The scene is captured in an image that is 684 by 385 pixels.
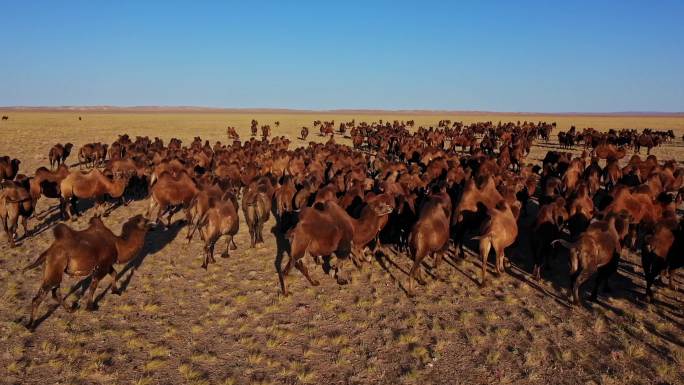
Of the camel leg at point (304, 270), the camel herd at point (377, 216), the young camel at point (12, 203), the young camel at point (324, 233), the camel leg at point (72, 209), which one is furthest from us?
the camel leg at point (72, 209)

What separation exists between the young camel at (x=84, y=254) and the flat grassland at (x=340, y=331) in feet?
2.11

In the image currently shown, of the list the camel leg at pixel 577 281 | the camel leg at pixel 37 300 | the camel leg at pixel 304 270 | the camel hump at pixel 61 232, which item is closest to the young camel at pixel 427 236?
the camel leg at pixel 304 270

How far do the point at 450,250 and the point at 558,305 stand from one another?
3329 millimetres

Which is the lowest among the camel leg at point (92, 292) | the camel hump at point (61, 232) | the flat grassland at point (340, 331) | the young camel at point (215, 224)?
the flat grassland at point (340, 331)

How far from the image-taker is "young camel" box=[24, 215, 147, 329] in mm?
6934

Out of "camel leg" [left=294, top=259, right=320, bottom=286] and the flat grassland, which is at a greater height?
"camel leg" [left=294, top=259, right=320, bottom=286]

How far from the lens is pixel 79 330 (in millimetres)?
7281

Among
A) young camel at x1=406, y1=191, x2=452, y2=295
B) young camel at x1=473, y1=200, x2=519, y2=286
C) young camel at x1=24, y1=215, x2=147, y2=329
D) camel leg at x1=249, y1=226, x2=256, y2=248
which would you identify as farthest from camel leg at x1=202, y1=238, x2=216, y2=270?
young camel at x1=473, y1=200, x2=519, y2=286

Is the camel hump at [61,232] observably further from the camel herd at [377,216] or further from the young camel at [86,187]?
the young camel at [86,187]

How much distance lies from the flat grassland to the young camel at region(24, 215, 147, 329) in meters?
0.64

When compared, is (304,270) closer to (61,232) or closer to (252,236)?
(252,236)

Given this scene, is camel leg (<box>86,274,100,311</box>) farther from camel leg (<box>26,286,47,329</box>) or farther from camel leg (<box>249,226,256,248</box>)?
camel leg (<box>249,226,256,248</box>)

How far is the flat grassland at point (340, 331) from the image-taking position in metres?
6.31

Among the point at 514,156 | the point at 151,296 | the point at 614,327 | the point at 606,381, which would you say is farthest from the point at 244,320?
the point at 514,156
